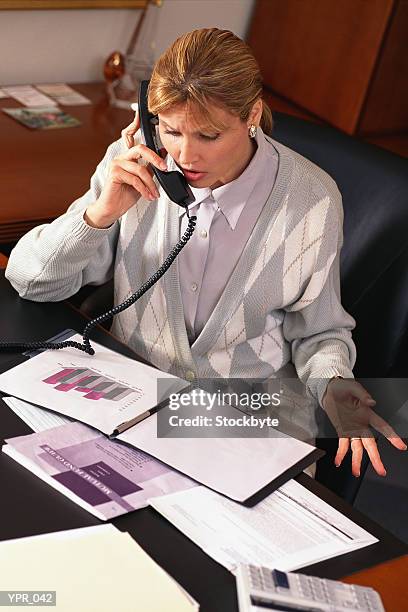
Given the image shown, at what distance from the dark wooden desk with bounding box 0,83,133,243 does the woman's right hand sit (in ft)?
1.50

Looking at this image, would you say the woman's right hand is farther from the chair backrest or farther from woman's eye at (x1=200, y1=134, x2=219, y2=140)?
the chair backrest

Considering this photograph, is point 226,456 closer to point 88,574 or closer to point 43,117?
point 88,574

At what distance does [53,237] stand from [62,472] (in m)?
0.57

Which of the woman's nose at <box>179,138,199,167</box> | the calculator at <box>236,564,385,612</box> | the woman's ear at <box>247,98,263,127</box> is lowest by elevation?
the calculator at <box>236,564,385,612</box>

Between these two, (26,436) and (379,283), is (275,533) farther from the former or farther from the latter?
(379,283)

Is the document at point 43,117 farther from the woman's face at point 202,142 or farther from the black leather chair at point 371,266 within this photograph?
the woman's face at point 202,142

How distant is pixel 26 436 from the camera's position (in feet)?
4.90

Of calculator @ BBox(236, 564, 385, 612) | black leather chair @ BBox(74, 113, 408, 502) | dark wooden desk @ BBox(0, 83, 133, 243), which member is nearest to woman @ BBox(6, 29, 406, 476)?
black leather chair @ BBox(74, 113, 408, 502)

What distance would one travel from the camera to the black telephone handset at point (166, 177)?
70.5 inches

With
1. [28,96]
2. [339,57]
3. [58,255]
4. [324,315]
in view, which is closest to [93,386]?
[58,255]

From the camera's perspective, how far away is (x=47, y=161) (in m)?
2.54

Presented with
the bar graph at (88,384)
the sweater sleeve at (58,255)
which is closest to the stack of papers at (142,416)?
the bar graph at (88,384)

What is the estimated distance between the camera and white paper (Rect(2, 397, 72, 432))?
5.02ft

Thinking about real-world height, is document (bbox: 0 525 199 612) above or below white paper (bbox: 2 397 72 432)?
above
